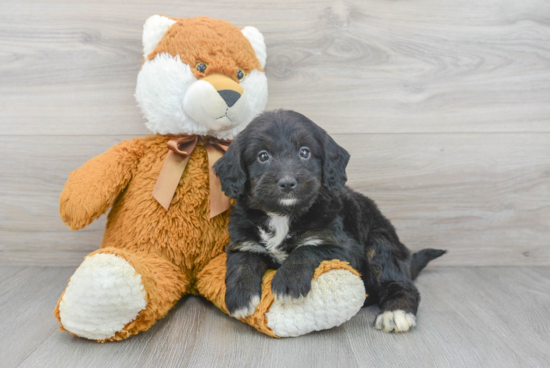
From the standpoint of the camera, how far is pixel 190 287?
1.95 meters

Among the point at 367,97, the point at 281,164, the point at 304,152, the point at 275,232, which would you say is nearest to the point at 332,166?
the point at 304,152

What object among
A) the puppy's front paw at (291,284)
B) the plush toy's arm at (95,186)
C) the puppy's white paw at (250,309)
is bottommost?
the puppy's white paw at (250,309)

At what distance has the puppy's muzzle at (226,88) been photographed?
1719 millimetres

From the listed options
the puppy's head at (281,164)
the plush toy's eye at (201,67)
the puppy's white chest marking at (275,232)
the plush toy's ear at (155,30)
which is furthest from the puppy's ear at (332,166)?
the plush toy's ear at (155,30)

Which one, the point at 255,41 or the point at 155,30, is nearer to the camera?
the point at 155,30

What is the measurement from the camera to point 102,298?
139 centimetres

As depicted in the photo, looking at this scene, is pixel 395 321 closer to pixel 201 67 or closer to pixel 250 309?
pixel 250 309

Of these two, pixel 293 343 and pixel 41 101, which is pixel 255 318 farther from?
pixel 41 101

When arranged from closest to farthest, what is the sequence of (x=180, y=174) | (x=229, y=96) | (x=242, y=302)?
(x=242, y=302) < (x=229, y=96) < (x=180, y=174)

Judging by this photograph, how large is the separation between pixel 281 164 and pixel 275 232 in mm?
314

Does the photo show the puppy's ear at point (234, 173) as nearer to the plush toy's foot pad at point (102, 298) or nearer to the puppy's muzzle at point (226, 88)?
the puppy's muzzle at point (226, 88)

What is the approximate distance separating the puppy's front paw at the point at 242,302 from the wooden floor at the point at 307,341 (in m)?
0.11

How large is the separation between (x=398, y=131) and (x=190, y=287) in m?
1.46

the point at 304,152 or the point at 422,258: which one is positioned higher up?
the point at 304,152
